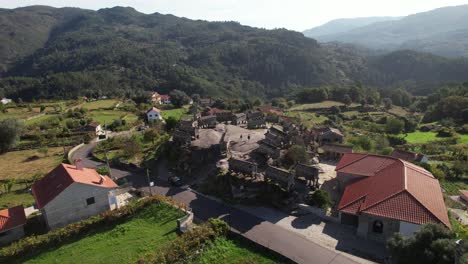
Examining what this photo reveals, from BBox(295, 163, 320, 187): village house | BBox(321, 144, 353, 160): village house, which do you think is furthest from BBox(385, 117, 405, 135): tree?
BBox(295, 163, 320, 187): village house

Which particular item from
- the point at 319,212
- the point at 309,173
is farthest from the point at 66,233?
the point at 309,173

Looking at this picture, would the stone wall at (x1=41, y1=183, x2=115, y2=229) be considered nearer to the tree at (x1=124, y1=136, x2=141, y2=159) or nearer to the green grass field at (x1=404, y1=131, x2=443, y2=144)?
the tree at (x1=124, y1=136, x2=141, y2=159)

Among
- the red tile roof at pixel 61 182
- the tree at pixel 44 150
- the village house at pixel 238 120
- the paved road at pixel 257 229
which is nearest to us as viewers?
the paved road at pixel 257 229

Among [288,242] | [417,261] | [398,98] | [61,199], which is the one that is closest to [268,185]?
[288,242]

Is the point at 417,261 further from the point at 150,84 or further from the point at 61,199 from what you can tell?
the point at 150,84

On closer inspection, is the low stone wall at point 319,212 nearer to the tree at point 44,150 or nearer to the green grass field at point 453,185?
the green grass field at point 453,185

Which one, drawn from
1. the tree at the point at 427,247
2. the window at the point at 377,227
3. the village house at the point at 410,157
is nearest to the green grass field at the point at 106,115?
the village house at the point at 410,157
